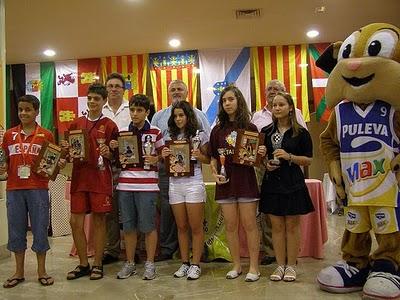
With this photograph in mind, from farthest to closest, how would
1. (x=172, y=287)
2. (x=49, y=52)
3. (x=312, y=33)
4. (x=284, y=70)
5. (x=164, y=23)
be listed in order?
(x=49, y=52)
(x=284, y=70)
(x=312, y=33)
(x=164, y=23)
(x=172, y=287)

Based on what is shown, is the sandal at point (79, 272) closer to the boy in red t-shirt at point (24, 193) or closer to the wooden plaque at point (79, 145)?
the boy in red t-shirt at point (24, 193)

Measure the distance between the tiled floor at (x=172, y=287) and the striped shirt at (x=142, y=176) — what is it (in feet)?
2.21

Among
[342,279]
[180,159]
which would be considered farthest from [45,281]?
[342,279]

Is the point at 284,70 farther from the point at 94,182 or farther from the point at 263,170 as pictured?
the point at 94,182

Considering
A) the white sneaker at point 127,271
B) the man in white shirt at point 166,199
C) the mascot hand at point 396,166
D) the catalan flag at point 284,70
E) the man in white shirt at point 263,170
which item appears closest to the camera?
the mascot hand at point 396,166

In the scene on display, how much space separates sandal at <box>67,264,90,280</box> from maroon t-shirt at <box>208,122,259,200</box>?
1165mm

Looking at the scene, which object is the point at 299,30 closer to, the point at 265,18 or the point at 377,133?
the point at 265,18

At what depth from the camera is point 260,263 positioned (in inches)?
136

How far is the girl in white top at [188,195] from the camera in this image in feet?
10.1

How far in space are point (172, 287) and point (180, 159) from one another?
90 cm

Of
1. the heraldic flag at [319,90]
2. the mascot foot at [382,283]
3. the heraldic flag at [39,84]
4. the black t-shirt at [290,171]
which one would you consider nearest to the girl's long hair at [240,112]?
the black t-shirt at [290,171]

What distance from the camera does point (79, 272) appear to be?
3141 millimetres

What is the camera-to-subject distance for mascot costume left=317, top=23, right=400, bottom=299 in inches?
97.3

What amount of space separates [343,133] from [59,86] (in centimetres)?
618
